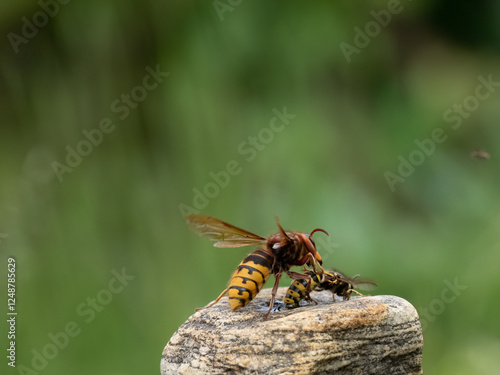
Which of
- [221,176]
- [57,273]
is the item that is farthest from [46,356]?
[221,176]

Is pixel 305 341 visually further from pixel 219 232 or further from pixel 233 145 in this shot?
pixel 233 145

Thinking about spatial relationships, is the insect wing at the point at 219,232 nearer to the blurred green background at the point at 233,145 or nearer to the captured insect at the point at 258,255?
the captured insect at the point at 258,255

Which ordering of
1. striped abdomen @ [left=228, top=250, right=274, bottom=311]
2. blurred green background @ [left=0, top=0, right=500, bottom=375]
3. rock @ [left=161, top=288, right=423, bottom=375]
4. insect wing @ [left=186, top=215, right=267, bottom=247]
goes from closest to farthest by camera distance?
1. rock @ [left=161, top=288, right=423, bottom=375]
2. striped abdomen @ [left=228, top=250, right=274, bottom=311]
3. insect wing @ [left=186, top=215, right=267, bottom=247]
4. blurred green background @ [left=0, top=0, right=500, bottom=375]

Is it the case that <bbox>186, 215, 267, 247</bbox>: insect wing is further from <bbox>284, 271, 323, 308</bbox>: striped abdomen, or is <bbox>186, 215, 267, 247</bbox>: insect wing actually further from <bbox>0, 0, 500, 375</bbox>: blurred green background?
<bbox>0, 0, 500, 375</bbox>: blurred green background

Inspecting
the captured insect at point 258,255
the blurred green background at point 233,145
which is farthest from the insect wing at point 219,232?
the blurred green background at point 233,145

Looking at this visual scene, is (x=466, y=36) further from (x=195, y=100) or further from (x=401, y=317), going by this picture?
(x=401, y=317)

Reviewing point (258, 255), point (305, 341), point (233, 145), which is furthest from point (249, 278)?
point (233, 145)

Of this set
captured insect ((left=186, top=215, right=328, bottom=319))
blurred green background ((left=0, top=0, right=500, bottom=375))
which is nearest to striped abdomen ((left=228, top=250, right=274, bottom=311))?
captured insect ((left=186, top=215, right=328, bottom=319))
